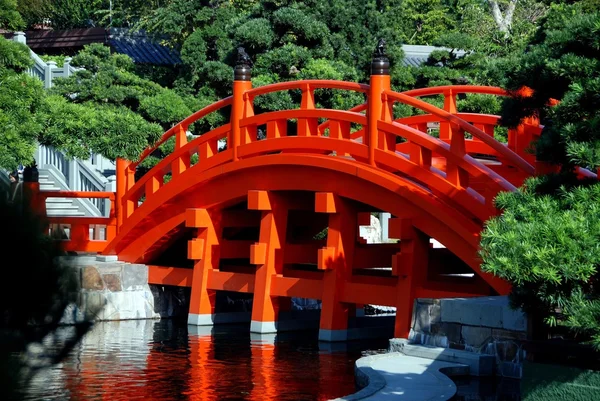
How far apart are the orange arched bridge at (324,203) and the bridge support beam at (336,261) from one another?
0.02 meters

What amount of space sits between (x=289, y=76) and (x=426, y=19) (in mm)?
15212

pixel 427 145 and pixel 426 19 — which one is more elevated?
pixel 426 19

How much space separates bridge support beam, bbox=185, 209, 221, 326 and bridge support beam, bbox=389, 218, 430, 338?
3947 millimetres

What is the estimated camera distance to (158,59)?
31531 millimetres

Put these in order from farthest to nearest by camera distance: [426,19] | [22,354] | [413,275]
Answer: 1. [426,19]
2. [413,275]
3. [22,354]

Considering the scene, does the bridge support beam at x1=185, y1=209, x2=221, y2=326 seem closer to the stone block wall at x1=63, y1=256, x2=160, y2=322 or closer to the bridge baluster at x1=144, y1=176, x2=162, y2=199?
the bridge baluster at x1=144, y1=176, x2=162, y2=199

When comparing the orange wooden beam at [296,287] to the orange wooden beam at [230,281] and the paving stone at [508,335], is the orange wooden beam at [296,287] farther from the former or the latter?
the paving stone at [508,335]

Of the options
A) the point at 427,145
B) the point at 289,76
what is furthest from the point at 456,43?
the point at 427,145

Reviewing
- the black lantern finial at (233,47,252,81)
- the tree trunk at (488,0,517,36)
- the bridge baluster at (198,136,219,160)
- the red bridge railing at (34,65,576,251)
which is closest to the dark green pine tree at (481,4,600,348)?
the red bridge railing at (34,65,576,251)

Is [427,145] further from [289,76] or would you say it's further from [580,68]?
[289,76]

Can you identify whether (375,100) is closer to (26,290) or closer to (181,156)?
(181,156)

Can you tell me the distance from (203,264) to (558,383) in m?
8.94

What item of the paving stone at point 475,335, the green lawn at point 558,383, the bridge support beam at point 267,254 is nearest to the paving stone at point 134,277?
the bridge support beam at point 267,254

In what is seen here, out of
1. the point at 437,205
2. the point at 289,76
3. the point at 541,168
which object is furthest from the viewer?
the point at 289,76
